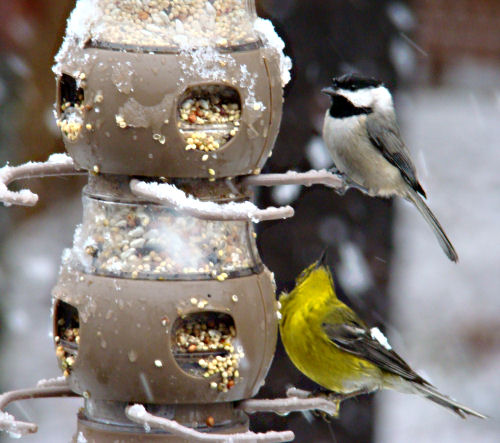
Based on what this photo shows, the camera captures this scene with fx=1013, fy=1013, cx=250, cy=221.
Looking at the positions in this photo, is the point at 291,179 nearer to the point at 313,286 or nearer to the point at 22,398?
the point at 313,286

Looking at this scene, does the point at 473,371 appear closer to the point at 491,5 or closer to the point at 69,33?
the point at 491,5

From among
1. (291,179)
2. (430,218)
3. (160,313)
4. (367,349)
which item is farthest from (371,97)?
(160,313)

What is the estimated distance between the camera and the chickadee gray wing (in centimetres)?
534

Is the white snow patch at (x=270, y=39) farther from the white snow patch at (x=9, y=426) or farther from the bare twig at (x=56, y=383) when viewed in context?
the white snow patch at (x=9, y=426)

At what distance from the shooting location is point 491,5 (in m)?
8.53

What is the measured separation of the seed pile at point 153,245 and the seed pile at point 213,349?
0.66 ft

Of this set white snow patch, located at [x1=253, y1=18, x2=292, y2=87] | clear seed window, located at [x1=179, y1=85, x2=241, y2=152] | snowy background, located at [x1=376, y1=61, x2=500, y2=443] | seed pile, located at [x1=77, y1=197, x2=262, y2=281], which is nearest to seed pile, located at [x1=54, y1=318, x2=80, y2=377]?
seed pile, located at [x1=77, y1=197, x2=262, y2=281]

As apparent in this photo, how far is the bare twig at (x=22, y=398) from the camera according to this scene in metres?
3.42

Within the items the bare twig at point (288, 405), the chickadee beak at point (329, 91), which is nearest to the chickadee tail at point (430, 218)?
the chickadee beak at point (329, 91)

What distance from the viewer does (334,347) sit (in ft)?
14.9

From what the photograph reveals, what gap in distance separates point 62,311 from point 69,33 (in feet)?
3.45

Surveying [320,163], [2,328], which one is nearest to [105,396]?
[320,163]

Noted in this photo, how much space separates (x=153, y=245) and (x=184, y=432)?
0.69 m

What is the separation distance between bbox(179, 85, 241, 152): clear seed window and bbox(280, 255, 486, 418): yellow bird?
1.11 metres
